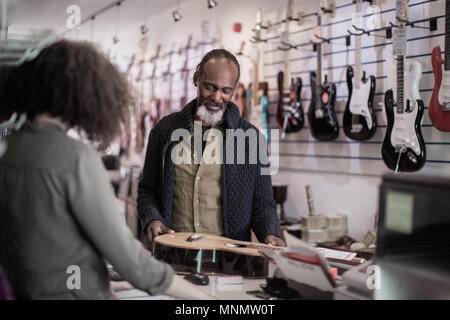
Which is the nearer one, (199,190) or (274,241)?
(274,241)

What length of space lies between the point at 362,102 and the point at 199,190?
78.8 inches

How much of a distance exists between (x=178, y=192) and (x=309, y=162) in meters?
2.49

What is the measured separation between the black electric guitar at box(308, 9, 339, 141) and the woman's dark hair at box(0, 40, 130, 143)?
10.4 ft

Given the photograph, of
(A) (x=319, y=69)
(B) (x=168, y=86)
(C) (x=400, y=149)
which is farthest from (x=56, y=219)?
(B) (x=168, y=86)

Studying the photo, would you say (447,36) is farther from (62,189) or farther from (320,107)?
(62,189)

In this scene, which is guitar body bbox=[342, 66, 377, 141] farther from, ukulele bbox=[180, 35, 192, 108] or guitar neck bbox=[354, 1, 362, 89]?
ukulele bbox=[180, 35, 192, 108]

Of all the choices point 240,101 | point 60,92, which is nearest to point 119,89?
point 60,92

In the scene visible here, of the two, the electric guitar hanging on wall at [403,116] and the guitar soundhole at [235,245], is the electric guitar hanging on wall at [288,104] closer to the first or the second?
the electric guitar hanging on wall at [403,116]

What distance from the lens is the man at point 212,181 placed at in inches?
94.0

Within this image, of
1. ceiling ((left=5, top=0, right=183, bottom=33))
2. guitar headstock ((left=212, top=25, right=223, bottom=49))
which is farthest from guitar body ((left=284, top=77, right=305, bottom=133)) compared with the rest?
ceiling ((left=5, top=0, right=183, bottom=33))

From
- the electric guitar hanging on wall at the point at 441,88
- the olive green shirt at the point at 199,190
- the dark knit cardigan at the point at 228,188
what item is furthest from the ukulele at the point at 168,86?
the olive green shirt at the point at 199,190

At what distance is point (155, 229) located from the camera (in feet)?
7.22

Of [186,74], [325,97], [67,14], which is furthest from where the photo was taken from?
[67,14]

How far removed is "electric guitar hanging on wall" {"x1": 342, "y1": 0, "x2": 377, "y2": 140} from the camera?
3891 mm
